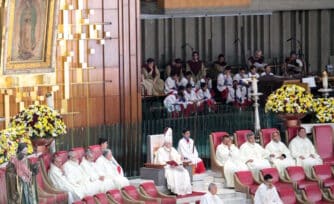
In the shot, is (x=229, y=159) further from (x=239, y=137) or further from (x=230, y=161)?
(x=239, y=137)

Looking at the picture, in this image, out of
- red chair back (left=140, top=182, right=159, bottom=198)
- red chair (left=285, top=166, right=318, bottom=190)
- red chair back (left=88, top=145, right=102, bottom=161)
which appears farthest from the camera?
red chair (left=285, top=166, right=318, bottom=190)

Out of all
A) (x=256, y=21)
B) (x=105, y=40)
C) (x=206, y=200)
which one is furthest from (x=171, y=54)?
(x=206, y=200)

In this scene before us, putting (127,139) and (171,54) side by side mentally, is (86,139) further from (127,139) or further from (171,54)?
(171,54)

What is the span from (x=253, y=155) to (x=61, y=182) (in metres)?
4.72

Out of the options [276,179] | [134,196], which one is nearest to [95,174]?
[134,196]

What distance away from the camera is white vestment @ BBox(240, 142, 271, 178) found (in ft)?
94.1

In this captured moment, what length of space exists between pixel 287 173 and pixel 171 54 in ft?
35.3

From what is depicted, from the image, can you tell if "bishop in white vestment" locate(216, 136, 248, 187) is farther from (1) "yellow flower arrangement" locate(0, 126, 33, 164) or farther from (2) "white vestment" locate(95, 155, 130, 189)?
(1) "yellow flower arrangement" locate(0, 126, 33, 164)

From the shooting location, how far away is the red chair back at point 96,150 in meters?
27.0

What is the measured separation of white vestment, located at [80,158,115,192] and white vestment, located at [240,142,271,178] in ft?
10.8

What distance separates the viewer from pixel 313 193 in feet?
90.8

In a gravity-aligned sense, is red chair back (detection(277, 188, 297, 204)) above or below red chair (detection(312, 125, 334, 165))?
below

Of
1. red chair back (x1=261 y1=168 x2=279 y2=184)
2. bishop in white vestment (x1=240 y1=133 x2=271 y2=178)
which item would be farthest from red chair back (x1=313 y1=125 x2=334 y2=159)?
red chair back (x1=261 y1=168 x2=279 y2=184)

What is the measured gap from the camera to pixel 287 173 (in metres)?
28.5
